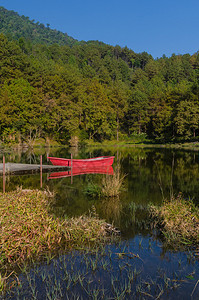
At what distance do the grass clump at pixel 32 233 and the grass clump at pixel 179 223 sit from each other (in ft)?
6.04

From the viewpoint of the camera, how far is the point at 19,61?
6594 cm

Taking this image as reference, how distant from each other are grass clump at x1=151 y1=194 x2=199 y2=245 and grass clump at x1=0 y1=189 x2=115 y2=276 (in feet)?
6.04

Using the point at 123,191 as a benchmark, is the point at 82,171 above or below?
above

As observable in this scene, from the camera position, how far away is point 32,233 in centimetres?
700

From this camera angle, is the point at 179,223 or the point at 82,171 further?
the point at 82,171

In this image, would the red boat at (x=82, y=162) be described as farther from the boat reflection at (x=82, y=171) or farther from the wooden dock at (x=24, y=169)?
the wooden dock at (x=24, y=169)

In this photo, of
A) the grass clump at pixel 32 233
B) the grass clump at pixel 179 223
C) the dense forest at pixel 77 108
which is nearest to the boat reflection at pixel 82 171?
the grass clump at pixel 32 233

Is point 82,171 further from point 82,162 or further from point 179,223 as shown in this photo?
point 179,223

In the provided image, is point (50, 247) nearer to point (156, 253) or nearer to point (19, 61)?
point (156, 253)

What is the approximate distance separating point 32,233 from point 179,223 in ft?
13.6

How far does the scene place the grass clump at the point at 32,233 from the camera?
648 cm

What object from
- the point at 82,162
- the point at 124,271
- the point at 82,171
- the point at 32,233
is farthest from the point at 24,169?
the point at 124,271

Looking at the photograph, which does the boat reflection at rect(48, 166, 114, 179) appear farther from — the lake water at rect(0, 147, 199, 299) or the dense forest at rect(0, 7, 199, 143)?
the dense forest at rect(0, 7, 199, 143)

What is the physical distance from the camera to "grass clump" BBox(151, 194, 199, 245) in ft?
25.3
